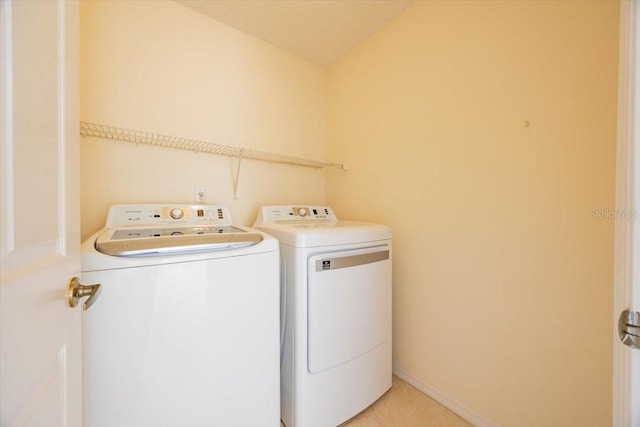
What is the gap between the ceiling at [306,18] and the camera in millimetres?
1604

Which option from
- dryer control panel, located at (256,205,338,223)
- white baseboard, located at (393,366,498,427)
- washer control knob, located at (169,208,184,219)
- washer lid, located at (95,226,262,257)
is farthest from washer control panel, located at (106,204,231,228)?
white baseboard, located at (393,366,498,427)

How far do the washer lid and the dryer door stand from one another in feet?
1.27

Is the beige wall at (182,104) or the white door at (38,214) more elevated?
the beige wall at (182,104)

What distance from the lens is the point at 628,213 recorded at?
0.55 meters

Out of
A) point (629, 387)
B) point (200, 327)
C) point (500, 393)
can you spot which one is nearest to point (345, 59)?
point (200, 327)

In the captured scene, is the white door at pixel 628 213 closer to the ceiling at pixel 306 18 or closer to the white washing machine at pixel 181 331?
the white washing machine at pixel 181 331

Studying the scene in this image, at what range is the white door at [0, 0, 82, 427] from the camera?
0.35 m

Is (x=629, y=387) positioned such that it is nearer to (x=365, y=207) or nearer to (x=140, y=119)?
(x=365, y=207)

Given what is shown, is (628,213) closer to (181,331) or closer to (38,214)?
(38,214)

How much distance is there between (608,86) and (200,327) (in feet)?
6.12

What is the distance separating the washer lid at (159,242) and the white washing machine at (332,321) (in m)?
0.29

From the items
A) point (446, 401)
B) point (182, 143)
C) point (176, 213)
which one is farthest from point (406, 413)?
point (182, 143)

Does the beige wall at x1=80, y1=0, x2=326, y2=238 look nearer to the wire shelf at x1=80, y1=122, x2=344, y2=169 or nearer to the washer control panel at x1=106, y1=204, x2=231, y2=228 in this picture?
the wire shelf at x1=80, y1=122, x2=344, y2=169

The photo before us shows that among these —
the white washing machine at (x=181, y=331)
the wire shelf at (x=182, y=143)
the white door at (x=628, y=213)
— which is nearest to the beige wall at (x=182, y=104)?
the wire shelf at (x=182, y=143)
